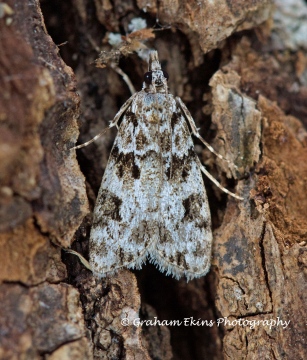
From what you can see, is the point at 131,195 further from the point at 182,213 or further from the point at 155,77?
the point at 155,77

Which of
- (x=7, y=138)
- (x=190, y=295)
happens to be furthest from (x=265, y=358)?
(x=7, y=138)

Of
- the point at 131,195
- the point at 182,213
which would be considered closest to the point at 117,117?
the point at 131,195

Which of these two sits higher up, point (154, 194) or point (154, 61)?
point (154, 61)

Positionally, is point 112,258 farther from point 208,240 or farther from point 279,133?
point 279,133

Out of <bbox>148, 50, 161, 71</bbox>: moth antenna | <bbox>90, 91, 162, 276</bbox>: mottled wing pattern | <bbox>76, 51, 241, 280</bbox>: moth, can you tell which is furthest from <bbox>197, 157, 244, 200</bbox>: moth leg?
<bbox>148, 50, 161, 71</bbox>: moth antenna

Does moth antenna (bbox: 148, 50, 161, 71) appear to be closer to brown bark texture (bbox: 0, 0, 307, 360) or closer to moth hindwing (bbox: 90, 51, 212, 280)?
moth hindwing (bbox: 90, 51, 212, 280)

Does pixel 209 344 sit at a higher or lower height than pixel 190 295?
lower

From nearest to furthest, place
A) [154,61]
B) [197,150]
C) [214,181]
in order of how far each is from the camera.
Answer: [214,181], [154,61], [197,150]
